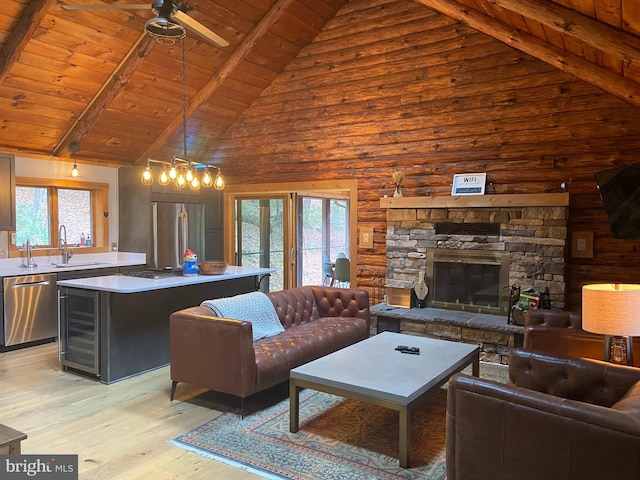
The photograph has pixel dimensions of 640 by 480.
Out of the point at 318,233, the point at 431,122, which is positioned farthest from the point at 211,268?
the point at 318,233

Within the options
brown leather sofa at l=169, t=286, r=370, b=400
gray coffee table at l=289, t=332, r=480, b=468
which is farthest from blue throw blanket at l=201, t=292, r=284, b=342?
gray coffee table at l=289, t=332, r=480, b=468

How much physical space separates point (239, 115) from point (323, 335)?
416 cm

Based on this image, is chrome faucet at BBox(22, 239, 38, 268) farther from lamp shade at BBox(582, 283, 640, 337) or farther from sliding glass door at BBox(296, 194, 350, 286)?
lamp shade at BBox(582, 283, 640, 337)

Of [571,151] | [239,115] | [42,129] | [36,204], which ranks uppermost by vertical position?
[239,115]

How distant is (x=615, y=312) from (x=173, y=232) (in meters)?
5.71

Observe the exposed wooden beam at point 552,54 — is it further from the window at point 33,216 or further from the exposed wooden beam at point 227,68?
the window at point 33,216

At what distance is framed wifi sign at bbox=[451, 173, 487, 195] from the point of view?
18.0ft

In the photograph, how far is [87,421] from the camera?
11.4 feet

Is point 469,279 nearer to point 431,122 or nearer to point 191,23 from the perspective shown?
point 431,122

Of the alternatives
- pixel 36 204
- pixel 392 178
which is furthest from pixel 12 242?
pixel 392 178

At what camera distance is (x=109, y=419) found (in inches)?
138

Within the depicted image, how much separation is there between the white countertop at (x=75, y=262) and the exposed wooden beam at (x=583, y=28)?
5293 millimetres

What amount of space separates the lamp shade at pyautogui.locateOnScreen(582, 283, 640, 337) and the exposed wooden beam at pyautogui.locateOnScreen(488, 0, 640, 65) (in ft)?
5.05

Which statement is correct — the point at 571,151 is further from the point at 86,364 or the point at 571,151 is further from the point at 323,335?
the point at 86,364
